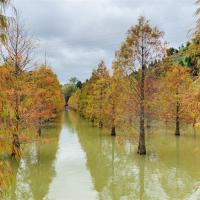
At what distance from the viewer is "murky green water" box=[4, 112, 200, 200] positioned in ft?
59.8

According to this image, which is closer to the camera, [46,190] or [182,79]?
[46,190]

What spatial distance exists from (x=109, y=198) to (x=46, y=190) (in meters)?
3.61

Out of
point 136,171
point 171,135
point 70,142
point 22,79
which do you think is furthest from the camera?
point 171,135

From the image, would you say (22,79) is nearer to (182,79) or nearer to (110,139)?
(110,139)

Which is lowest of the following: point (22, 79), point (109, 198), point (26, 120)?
point (109, 198)

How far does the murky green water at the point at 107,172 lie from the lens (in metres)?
18.2

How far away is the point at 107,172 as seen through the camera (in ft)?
76.2

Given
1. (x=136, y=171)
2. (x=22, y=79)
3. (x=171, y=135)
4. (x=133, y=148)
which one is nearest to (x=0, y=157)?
(x=22, y=79)

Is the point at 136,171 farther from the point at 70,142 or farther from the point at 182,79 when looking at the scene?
the point at 182,79

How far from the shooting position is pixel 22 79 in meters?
27.5

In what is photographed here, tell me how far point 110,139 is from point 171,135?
7.74 metres

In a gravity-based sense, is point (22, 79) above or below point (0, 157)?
above

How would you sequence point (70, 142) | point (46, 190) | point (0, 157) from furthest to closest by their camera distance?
point (70, 142) < point (0, 157) < point (46, 190)

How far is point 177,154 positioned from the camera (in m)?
29.4
